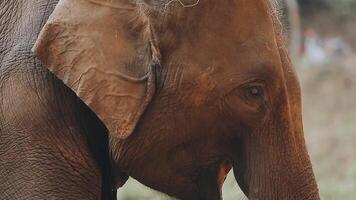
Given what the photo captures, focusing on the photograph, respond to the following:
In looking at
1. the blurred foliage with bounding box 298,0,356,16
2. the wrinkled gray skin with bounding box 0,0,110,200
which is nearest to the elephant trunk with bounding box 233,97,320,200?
the wrinkled gray skin with bounding box 0,0,110,200

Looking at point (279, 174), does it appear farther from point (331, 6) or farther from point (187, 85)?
point (331, 6)

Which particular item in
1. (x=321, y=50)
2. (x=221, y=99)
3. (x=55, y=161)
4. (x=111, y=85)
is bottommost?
(x=55, y=161)

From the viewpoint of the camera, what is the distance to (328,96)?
15430 millimetres

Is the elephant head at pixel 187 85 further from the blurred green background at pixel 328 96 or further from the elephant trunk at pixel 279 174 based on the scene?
→ the blurred green background at pixel 328 96

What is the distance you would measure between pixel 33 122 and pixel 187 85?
0.50 meters

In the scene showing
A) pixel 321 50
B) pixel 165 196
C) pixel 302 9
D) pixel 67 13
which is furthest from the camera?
pixel 302 9

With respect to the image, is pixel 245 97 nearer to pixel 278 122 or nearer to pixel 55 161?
pixel 278 122

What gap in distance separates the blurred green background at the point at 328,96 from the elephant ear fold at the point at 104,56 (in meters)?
0.52

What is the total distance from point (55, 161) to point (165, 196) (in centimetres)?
49

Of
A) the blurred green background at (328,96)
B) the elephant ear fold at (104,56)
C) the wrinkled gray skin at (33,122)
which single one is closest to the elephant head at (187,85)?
the elephant ear fold at (104,56)

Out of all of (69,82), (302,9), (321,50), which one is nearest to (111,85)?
(69,82)

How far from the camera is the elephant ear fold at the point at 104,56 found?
331 centimetres

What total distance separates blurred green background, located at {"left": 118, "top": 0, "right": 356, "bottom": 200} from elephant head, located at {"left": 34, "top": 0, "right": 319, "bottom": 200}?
1.13 feet

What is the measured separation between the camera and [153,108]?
3.43m
